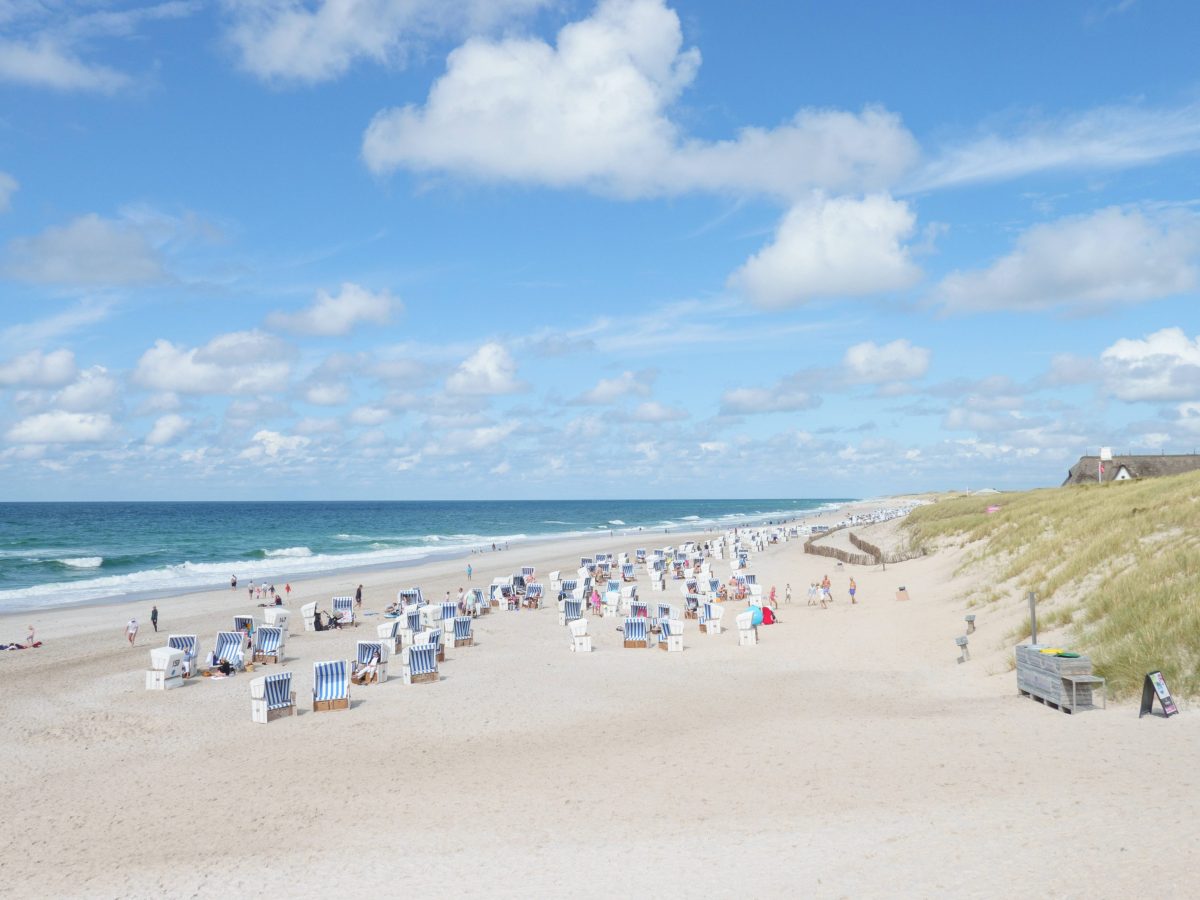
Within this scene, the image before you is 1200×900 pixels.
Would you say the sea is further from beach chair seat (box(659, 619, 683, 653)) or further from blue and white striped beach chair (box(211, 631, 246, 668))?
beach chair seat (box(659, 619, 683, 653))

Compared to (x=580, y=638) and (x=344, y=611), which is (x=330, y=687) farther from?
(x=344, y=611)

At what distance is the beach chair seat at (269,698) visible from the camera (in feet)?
51.1

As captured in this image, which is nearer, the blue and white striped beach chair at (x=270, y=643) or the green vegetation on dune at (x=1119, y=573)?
the green vegetation on dune at (x=1119, y=573)

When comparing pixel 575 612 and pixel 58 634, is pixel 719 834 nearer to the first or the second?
pixel 575 612

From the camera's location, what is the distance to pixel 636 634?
2291 cm

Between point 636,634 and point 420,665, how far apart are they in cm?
620

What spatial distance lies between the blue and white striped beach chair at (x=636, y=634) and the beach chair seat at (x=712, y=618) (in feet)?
8.32

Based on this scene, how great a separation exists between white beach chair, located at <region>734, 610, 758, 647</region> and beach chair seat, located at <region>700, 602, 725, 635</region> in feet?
6.60

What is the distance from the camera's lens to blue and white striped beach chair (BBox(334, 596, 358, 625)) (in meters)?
28.8

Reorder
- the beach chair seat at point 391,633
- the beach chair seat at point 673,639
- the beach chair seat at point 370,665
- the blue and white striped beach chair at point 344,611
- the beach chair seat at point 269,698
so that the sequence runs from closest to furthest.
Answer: the beach chair seat at point 269,698 → the beach chair seat at point 370,665 → the beach chair seat at point 673,639 → the beach chair seat at point 391,633 → the blue and white striped beach chair at point 344,611

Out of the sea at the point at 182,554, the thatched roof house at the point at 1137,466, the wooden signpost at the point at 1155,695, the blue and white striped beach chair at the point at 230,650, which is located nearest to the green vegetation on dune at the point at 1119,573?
the wooden signpost at the point at 1155,695

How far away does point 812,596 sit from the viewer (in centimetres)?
3039

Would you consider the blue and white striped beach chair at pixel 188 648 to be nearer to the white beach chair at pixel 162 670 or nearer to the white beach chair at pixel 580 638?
the white beach chair at pixel 162 670

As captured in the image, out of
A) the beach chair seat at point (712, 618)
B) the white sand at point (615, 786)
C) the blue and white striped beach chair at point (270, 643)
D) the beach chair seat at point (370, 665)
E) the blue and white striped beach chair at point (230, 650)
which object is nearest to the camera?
the white sand at point (615, 786)
